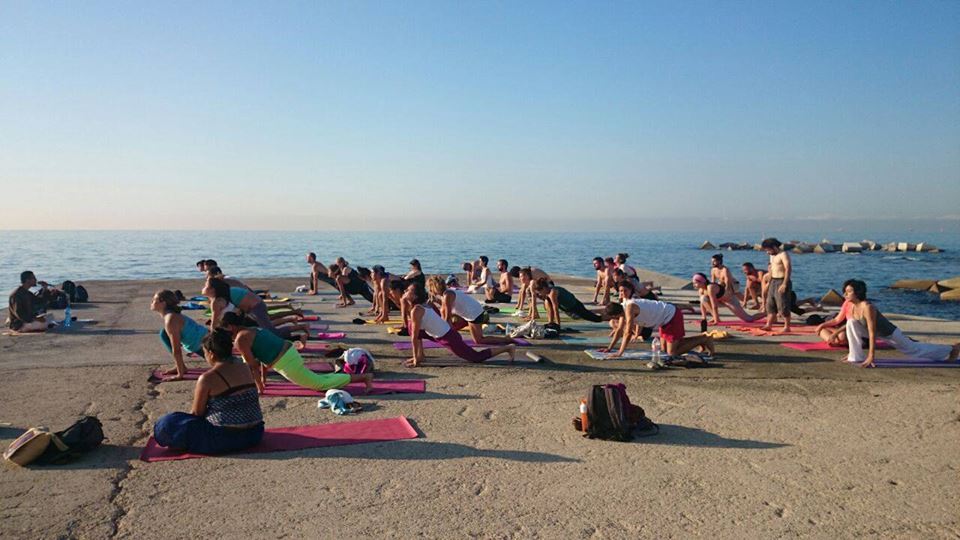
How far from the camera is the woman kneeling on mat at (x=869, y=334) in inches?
359

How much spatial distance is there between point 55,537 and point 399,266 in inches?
1791

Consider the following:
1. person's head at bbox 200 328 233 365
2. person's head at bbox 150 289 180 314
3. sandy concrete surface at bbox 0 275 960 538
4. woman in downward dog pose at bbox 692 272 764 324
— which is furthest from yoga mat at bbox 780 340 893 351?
person's head at bbox 150 289 180 314

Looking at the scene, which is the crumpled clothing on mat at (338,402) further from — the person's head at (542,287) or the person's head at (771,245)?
the person's head at (771,245)

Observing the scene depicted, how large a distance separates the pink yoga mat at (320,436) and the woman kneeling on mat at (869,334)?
6772 millimetres

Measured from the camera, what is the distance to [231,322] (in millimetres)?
6922

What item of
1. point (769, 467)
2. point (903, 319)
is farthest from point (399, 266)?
point (769, 467)

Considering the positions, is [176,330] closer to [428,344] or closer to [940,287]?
[428,344]

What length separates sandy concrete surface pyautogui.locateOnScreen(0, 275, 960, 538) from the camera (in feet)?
13.9

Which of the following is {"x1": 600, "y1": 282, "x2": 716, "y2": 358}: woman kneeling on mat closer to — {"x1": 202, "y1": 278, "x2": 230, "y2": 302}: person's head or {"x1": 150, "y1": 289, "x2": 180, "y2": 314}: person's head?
{"x1": 202, "y1": 278, "x2": 230, "y2": 302}: person's head

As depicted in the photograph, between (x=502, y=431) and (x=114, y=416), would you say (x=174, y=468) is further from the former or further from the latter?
(x=502, y=431)

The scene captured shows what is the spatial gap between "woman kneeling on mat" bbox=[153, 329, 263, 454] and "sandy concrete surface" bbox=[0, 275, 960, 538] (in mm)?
171

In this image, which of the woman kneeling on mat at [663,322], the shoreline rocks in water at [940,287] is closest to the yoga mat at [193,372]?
the woman kneeling on mat at [663,322]

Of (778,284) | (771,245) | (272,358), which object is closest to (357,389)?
(272,358)

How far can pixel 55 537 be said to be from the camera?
13.2 ft
